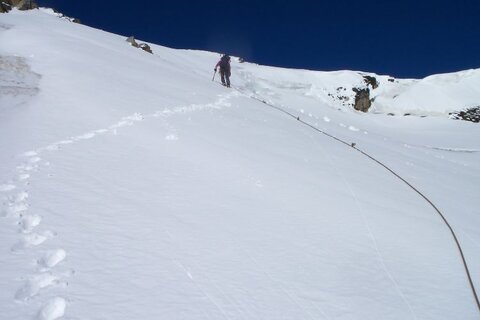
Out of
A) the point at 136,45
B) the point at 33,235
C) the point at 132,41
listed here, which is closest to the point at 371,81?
the point at 136,45

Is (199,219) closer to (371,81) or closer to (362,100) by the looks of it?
(362,100)

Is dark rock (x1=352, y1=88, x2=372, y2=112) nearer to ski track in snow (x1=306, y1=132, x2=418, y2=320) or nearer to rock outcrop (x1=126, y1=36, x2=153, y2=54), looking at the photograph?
rock outcrop (x1=126, y1=36, x2=153, y2=54)

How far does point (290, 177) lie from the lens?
678 centimetres

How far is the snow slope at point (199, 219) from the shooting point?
10.5 ft

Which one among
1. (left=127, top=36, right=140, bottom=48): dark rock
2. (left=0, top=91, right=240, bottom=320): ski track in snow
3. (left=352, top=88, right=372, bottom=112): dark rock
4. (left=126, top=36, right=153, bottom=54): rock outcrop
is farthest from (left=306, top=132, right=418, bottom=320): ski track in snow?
(left=352, top=88, right=372, bottom=112): dark rock

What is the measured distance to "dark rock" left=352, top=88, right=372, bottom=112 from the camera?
31.3 meters

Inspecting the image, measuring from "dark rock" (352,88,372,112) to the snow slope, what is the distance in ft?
69.8

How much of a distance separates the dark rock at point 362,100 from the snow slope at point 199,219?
837 inches

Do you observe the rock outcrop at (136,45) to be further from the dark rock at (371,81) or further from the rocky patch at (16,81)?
the dark rock at (371,81)

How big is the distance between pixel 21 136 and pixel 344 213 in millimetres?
5059

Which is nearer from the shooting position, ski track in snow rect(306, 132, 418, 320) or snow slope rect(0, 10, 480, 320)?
snow slope rect(0, 10, 480, 320)

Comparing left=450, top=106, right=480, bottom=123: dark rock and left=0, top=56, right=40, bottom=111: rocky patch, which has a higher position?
left=450, top=106, right=480, bottom=123: dark rock

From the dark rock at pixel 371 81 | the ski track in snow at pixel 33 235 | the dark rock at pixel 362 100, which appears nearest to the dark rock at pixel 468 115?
the dark rock at pixel 362 100

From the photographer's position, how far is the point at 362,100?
3186cm
